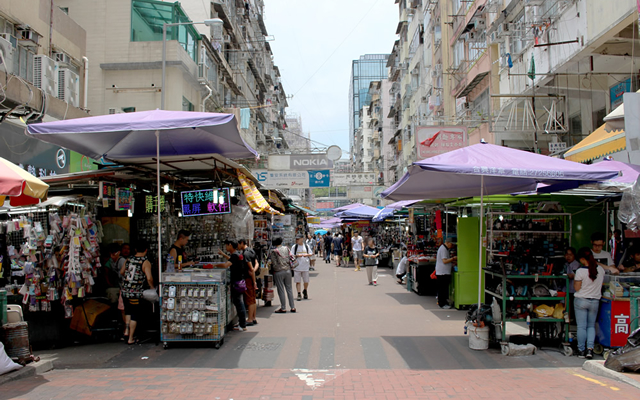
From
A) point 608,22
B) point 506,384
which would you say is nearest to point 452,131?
point 608,22

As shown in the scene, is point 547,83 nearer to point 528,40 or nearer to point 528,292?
point 528,40

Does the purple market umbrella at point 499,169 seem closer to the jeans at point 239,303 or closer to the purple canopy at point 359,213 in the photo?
the jeans at point 239,303

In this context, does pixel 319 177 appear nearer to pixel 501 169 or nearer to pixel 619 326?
pixel 501 169

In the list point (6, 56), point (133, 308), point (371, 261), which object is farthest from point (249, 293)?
point (6, 56)

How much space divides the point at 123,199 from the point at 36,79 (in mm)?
6159

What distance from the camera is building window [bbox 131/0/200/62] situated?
21750mm

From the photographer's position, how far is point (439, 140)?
15.7 m

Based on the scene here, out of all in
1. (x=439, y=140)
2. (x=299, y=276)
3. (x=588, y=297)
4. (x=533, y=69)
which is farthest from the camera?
(x=439, y=140)

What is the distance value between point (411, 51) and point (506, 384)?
34.8 meters

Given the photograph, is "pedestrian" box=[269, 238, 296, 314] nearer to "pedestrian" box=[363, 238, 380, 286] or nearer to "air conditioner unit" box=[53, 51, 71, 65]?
"pedestrian" box=[363, 238, 380, 286]

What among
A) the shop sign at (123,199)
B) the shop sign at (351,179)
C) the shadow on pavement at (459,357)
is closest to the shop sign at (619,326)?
the shadow on pavement at (459,357)

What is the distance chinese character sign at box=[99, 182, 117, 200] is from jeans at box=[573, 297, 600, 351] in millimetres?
7396

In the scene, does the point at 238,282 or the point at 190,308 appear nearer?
the point at 190,308

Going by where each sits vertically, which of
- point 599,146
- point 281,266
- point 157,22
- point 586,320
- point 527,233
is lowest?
point 586,320
